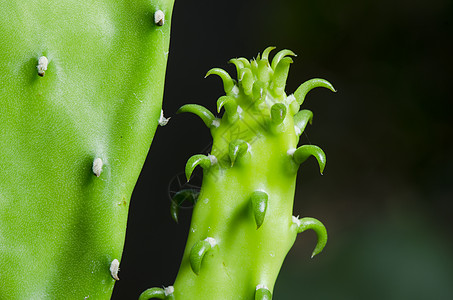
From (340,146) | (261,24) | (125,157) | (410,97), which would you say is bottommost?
(340,146)

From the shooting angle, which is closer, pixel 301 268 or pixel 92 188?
pixel 92 188

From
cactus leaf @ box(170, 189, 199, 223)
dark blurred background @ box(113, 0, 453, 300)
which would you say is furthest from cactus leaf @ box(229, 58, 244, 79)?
dark blurred background @ box(113, 0, 453, 300)

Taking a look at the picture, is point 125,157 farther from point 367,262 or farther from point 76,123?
point 367,262

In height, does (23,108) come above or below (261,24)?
above

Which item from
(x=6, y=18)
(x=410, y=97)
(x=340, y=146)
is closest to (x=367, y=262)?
(x=340, y=146)

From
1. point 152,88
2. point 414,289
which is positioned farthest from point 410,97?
point 152,88

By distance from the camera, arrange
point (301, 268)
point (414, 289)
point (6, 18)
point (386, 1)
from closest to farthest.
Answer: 1. point (6, 18)
2. point (414, 289)
3. point (301, 268)
4. point (386, 1)

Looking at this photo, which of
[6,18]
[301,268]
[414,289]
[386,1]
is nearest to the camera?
[6,18]
